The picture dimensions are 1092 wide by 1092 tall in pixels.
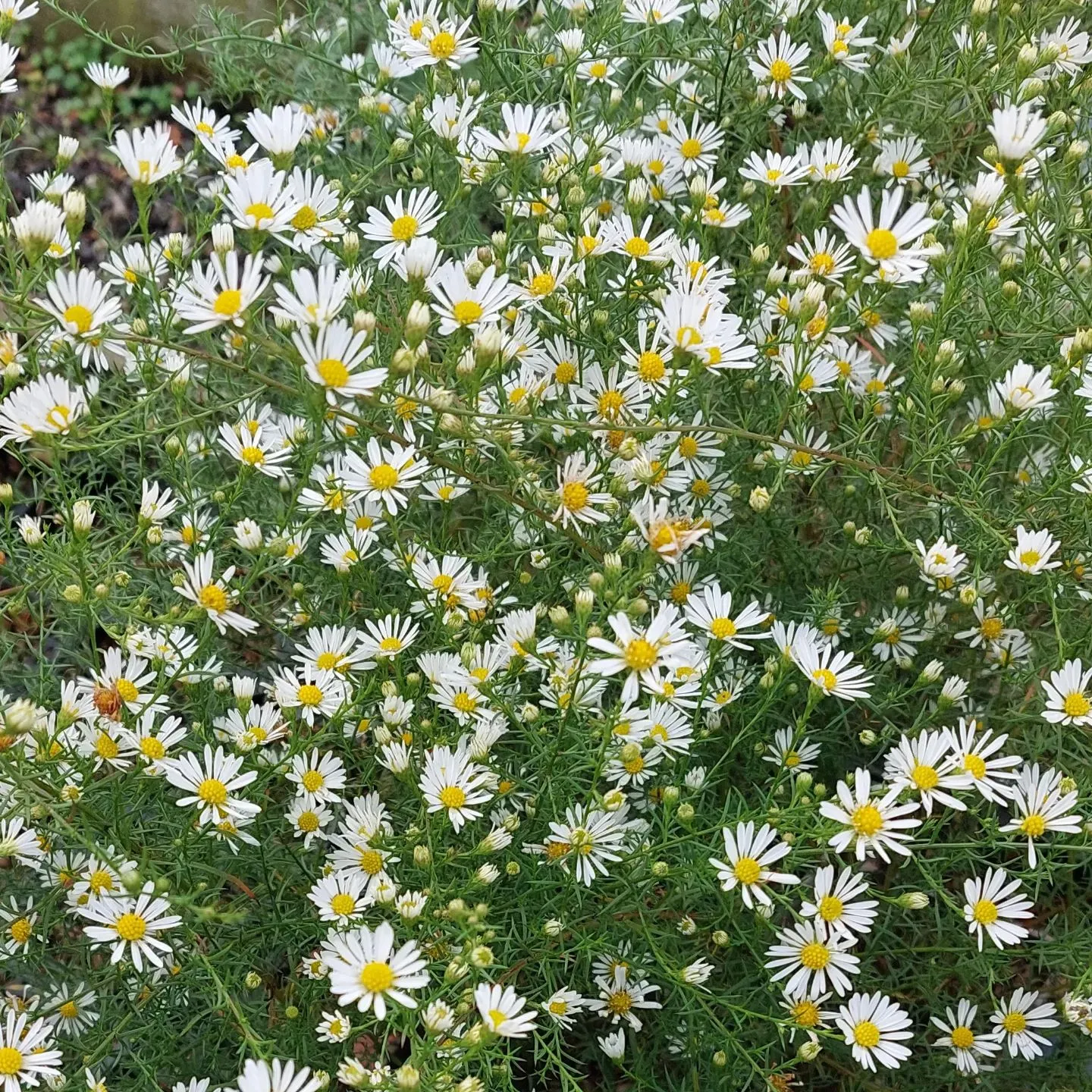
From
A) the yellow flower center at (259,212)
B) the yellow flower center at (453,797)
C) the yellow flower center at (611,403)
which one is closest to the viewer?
the yellow flower center at (259,212)

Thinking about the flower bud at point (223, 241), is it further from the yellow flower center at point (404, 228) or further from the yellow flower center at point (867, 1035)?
the yellow flower center at point (867, 1035)

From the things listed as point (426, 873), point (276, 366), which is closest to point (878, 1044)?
point (426, 873)

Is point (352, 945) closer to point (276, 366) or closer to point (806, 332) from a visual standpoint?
point (806, 332)

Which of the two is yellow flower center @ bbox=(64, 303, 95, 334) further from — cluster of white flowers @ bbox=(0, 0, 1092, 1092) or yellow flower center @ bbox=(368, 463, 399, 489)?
yellow flower center @ bbox=(368, 463, 399, 489)

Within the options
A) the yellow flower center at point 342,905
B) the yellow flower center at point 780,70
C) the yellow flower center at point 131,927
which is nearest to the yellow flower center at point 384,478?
the yellow flower center at point 342,905

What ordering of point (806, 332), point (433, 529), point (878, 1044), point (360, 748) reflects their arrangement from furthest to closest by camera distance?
point (433, 529)
point (360, 748)
point (806, 332)
point (878, 1044)

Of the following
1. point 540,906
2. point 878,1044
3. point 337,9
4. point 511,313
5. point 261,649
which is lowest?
point 878,1044

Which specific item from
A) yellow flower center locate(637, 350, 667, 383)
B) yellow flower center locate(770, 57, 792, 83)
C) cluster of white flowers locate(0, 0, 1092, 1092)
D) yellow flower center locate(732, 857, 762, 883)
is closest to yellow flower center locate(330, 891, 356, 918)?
cluster of white flowers locate(0, 0, 1092, 1092)
